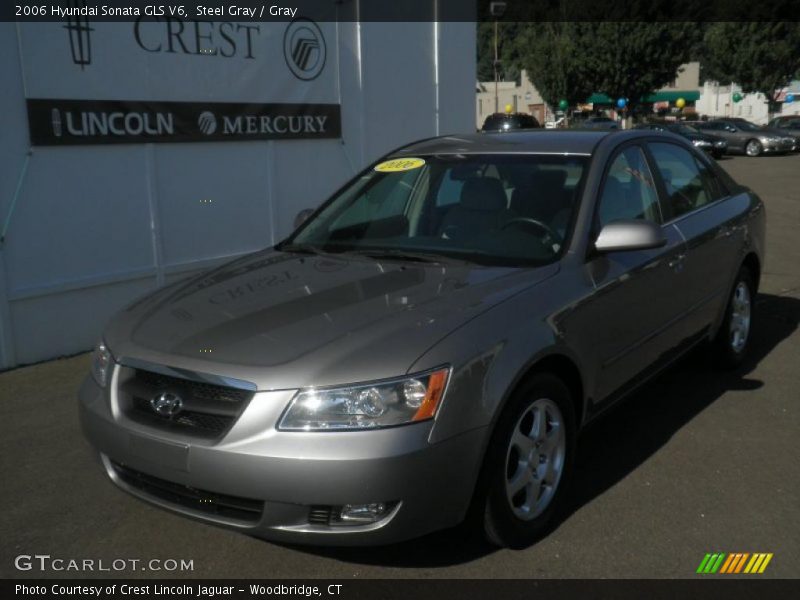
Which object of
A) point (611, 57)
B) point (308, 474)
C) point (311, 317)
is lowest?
point (308, 474)

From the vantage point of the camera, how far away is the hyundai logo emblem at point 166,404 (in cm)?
284

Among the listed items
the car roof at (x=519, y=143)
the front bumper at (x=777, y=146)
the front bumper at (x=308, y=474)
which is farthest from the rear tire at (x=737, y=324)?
the front bumper at (x=777, y=146)

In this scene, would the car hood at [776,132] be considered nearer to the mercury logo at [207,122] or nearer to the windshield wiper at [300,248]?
the mercury logo at [207,122]

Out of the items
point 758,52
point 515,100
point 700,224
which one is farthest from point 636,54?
point 700,224

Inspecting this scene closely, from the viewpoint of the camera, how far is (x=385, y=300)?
3178mm

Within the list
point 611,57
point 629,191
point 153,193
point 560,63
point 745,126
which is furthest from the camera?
point 560,63

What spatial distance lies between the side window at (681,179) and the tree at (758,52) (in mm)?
41114

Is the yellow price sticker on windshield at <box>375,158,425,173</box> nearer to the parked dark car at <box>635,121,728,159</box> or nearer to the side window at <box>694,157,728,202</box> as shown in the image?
the side window at <box>694,157,728,202</box>

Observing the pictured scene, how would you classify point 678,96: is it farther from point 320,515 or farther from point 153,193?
point 320,515

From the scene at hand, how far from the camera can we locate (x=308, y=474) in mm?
2613

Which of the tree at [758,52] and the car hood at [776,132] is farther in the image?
the tree at [758,52]

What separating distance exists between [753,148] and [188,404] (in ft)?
103

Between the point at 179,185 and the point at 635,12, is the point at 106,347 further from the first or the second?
the point at 635,12

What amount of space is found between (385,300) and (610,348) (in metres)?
1.16
